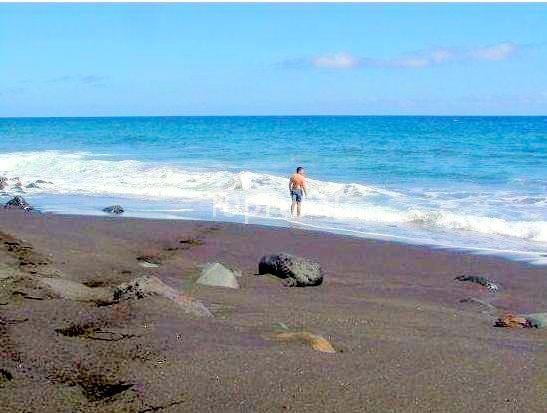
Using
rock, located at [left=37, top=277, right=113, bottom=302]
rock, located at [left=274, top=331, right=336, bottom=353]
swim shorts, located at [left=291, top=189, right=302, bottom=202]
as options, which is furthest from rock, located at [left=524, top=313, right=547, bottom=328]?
swim shorts, located at [left=291, top=189, right=302, bottom=202]

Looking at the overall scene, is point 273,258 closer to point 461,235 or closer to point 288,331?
point 288,331

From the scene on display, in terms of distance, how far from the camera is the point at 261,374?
12.4 feet

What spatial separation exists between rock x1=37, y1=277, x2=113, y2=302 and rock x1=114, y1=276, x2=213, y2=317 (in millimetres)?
152

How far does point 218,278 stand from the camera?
24.8 ft

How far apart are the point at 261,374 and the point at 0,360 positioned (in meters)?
1.41

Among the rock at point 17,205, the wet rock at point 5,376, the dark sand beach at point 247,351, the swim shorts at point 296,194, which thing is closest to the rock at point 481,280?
the dark sand beach at point 247,351

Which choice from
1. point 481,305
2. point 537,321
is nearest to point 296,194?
point 481,305

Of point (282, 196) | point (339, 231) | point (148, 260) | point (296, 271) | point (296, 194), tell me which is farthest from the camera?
point (282, 196)

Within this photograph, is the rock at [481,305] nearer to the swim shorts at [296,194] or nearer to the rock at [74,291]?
the rock at [74,291]

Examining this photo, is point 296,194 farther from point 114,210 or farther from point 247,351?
point 247,351

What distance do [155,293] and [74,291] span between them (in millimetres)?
874

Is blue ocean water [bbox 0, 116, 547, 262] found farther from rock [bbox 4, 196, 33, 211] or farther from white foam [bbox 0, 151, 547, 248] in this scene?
rock [bbox 4, 196, 33, 211]

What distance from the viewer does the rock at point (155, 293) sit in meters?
5.08

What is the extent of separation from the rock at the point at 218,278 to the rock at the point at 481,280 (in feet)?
12.1
